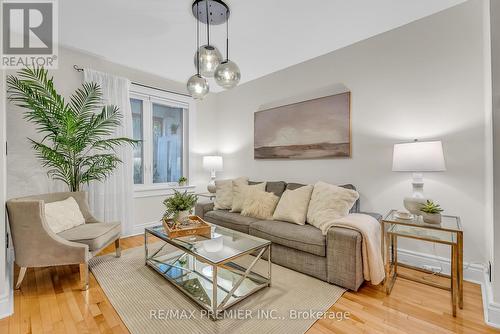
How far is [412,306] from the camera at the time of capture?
67.4 inches

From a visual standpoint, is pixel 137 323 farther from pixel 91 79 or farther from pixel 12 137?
pixel 91 79

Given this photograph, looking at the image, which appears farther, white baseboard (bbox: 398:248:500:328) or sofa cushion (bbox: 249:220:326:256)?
sofa cushion (bbox: 249:220:326:256)

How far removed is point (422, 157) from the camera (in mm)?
1886

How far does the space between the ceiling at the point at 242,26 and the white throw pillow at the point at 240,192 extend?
175 cm

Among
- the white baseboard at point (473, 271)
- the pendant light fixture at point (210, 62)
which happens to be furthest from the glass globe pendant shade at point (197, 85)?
the white baseboard at point (473, 271)

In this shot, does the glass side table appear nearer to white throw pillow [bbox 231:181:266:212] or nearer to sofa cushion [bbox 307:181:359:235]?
sofa cushion [bbox 307:181:359:235]

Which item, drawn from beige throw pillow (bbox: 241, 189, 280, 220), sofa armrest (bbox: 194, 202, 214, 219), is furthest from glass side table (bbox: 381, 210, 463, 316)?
sofa armrest (bbox: 194, 202, 214, 219)

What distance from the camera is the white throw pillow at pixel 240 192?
3025 millimetres

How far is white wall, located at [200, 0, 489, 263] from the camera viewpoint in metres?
2.00

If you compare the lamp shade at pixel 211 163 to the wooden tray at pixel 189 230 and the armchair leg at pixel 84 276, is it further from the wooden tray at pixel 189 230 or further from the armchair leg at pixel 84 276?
the armchair leg at pixel 84 276

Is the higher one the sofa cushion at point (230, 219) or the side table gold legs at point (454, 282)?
the sofa cushion at point (230, 219)

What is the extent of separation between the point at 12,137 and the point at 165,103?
1.96 m

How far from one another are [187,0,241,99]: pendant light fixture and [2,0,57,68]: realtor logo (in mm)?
1353

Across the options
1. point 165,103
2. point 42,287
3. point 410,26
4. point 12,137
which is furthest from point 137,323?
point 410,26
